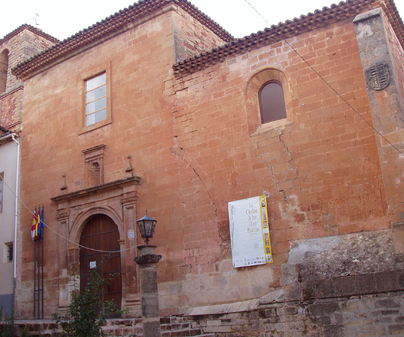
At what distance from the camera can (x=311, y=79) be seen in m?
11.3

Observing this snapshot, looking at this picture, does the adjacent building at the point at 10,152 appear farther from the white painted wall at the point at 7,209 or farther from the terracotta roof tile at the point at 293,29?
the terracotta roof tile at the point at 293,29

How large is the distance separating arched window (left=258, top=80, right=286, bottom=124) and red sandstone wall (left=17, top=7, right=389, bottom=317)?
1.36 feet

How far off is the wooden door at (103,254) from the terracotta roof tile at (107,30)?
535 cm

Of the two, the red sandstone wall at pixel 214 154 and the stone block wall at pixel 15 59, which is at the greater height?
the stone block wall at pixel 15 59

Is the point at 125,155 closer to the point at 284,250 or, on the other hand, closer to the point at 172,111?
the point at 172,111

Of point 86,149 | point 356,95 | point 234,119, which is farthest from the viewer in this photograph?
point 86,149

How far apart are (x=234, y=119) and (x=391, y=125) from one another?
3.67 m

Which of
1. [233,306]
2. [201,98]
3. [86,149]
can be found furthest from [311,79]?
[86,149]

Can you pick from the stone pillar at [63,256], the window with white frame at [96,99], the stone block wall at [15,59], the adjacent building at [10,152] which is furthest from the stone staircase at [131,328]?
the stone block wall at [15,59]

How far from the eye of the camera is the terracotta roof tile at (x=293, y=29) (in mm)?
10953

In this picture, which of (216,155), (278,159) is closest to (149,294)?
(278,159)

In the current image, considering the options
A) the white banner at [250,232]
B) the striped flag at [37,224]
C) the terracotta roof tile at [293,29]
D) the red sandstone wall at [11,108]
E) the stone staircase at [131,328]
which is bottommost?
the stone staircase at [131,328]

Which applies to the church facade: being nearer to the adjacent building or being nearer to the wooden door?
the wooden door

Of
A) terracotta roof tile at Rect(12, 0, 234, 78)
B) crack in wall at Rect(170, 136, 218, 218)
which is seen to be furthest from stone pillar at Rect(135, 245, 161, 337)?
terracotta roof tile at Rect(12, 0, 234, 78)
